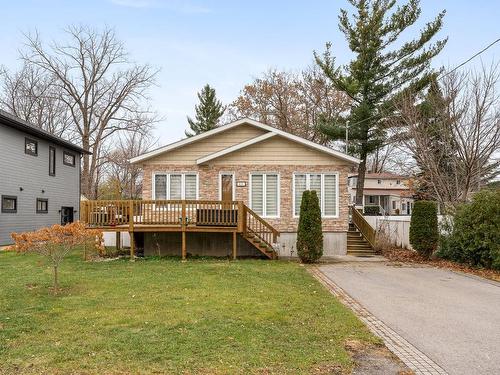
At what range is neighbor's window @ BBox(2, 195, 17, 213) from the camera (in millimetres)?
18734

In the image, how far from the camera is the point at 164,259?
47.5 feet

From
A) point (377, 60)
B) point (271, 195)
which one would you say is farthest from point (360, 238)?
point (377, 60)

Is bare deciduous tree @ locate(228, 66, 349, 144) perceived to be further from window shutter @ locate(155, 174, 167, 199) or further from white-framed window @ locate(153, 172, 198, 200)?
window shutter @ locate(155, 174, 167, 199)

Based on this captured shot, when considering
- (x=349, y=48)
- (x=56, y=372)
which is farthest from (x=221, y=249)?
(x=349, y=48)

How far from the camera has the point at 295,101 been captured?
36.6 meters

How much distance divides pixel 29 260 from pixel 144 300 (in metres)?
8.27

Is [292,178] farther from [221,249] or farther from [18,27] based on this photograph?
[18,27]

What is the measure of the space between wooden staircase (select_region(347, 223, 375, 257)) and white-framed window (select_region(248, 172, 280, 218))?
12.1 ft

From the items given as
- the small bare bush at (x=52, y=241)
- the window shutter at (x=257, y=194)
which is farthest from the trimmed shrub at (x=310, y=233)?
the small bare bush at (x=52, y=241)

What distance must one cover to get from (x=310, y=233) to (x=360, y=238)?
5.53 m

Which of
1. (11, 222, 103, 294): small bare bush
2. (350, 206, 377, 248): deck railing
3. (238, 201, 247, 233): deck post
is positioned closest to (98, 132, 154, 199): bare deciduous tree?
(350, 206, 377, 248): deck railing

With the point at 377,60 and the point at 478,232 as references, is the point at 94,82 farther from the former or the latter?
the point at 478,232

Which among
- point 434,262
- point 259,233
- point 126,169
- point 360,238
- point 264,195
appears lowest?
point 434,262

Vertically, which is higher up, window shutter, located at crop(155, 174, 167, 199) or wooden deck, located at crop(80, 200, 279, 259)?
window shutter, located at crop(155, 174, 167, 199)
